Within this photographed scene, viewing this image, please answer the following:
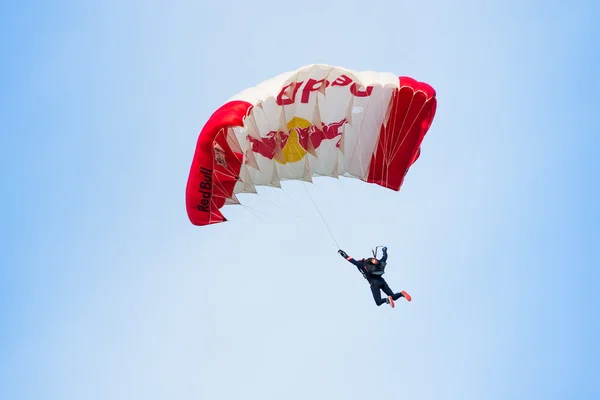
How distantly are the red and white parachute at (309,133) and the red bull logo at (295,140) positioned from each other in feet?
0.08

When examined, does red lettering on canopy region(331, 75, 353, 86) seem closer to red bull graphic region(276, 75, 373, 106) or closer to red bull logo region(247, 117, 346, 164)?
red bull graphic region(276, 75, 373, 106)

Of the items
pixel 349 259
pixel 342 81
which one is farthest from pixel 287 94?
pixel 349 259

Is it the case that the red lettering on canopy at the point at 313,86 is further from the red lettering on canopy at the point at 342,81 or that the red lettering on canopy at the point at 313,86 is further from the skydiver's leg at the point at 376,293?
the skydiver's leg at the point at 376,293

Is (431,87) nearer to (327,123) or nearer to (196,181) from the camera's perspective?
(327,123)

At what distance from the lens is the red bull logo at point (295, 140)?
861 inches

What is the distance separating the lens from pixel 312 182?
23.4 meters

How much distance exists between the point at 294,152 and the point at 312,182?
0.96m

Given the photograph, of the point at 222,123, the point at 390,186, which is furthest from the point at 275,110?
the point at 390,186

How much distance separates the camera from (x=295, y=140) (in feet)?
73.7

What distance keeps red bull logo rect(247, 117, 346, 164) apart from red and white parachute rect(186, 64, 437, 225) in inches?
0.9

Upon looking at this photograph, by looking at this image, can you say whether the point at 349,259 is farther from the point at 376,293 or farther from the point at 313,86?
the point at 313,86

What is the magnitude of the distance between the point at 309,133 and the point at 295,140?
0.37 metres

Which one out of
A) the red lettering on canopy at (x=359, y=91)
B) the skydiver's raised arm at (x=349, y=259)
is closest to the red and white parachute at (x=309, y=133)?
the red lettering on canopy at (x=359, y=91)

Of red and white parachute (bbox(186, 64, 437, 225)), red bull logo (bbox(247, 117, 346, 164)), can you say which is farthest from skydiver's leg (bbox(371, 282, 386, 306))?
red bull logo (bbox(247, 117, 346, 164))
